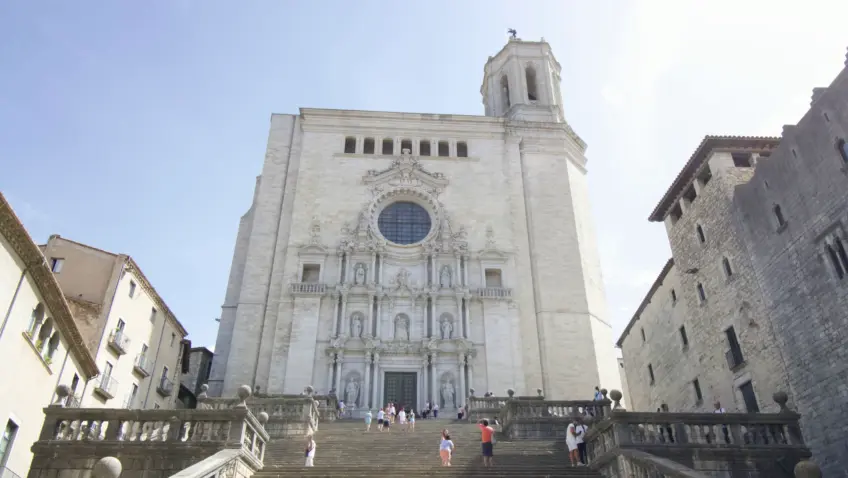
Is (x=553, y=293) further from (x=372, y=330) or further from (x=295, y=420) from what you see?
(x=295, y=420)

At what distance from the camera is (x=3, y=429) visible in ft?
50.5

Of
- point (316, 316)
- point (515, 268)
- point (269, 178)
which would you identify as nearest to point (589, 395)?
point (515, 268)

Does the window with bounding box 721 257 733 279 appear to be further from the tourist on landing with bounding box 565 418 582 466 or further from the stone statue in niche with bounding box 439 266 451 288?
the stone statue in niche with bounding box 439 266 451 288

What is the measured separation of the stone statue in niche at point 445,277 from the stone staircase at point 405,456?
10.8m

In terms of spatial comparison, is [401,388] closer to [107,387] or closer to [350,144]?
[107,387]

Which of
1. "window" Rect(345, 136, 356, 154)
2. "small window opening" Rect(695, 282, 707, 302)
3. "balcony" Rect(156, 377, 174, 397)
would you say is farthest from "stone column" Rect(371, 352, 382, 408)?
"small window opening" Rect(695, 282, 707, 302)

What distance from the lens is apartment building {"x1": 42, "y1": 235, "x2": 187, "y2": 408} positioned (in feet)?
78.6

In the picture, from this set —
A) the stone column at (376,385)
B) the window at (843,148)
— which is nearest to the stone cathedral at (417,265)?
the stone column at (376,385)

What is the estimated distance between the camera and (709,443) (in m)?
12.3

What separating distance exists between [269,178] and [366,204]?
18.1 feet

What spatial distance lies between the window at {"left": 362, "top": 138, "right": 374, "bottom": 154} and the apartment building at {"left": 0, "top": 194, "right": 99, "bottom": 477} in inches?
763

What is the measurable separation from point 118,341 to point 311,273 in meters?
9.17

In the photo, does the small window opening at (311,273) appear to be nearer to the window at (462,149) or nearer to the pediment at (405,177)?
the pediment at (405,177)

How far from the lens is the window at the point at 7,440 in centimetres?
1547
